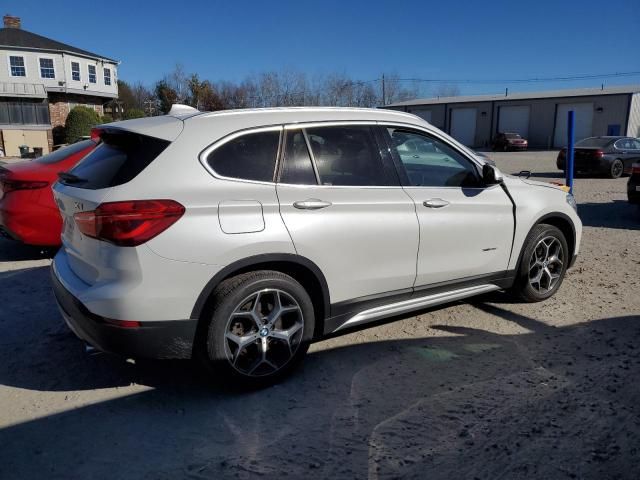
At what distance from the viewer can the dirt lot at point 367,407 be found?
2.73 m

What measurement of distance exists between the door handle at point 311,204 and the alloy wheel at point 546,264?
2.39 meters

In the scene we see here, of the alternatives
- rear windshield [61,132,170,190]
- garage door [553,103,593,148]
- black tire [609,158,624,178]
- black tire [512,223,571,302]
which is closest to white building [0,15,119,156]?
black tire [609,158,624,178]

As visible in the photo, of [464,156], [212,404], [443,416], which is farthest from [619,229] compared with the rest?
[212,404]

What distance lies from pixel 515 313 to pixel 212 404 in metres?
→ 2.95

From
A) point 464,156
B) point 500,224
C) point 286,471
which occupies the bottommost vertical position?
point 286,471

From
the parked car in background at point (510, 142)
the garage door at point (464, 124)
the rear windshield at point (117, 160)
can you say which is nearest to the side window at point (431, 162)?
the rear windshield at point (117, 160)

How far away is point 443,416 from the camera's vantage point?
3146mm

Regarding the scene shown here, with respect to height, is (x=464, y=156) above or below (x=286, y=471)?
above

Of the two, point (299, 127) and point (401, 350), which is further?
point (401, 350)

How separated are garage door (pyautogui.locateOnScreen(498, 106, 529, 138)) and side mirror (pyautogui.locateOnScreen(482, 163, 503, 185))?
42107mm

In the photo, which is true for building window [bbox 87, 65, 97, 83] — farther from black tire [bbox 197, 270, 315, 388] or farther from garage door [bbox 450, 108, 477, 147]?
black tire [bbox 197, 270, 315, 388]

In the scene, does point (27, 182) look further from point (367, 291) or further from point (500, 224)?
point (500, 224)

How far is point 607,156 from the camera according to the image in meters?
17.2

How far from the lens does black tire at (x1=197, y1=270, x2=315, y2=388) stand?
3.19m
